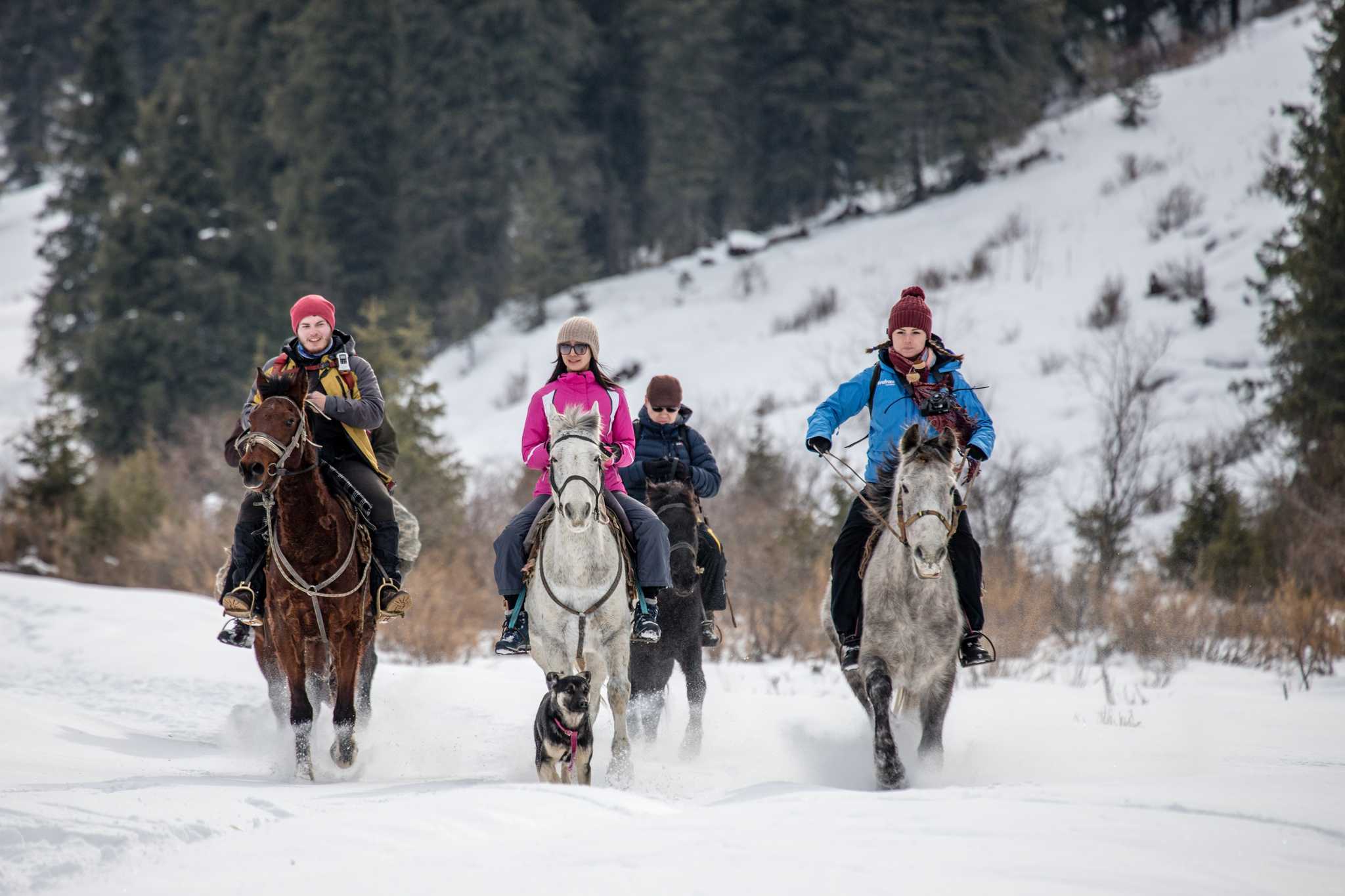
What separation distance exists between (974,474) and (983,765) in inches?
77.4

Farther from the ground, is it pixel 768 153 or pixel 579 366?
pixel 768 153

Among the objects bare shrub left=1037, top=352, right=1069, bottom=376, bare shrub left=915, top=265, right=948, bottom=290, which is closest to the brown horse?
bare shrub left=1037, top=352, right=1069, bottom=376

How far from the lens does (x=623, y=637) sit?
22.4 ft

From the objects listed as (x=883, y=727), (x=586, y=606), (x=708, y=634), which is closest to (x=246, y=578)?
(x=586, y=606)

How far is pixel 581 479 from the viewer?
6051 mm

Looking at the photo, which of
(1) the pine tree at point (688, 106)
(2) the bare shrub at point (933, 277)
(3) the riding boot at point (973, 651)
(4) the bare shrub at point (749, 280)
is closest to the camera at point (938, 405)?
(3) the riding boot at point (973, 651)

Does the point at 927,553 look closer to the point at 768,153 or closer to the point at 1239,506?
the point at 1239,506

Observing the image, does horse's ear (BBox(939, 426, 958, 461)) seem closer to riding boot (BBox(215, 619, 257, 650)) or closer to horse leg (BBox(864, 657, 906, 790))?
horse leg (BBox(864, 657, 906, 790))

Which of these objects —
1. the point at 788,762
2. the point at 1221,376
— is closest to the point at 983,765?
the point at 788,762

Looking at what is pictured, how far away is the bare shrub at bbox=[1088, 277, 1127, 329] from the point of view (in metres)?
23.2

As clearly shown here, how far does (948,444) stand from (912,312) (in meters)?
1.10

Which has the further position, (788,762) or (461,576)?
(461,576)

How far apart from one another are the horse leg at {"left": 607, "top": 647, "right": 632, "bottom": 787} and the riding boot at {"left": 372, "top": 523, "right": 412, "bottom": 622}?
1439 millimetres

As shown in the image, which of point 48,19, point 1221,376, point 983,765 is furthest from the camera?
point 48,19
